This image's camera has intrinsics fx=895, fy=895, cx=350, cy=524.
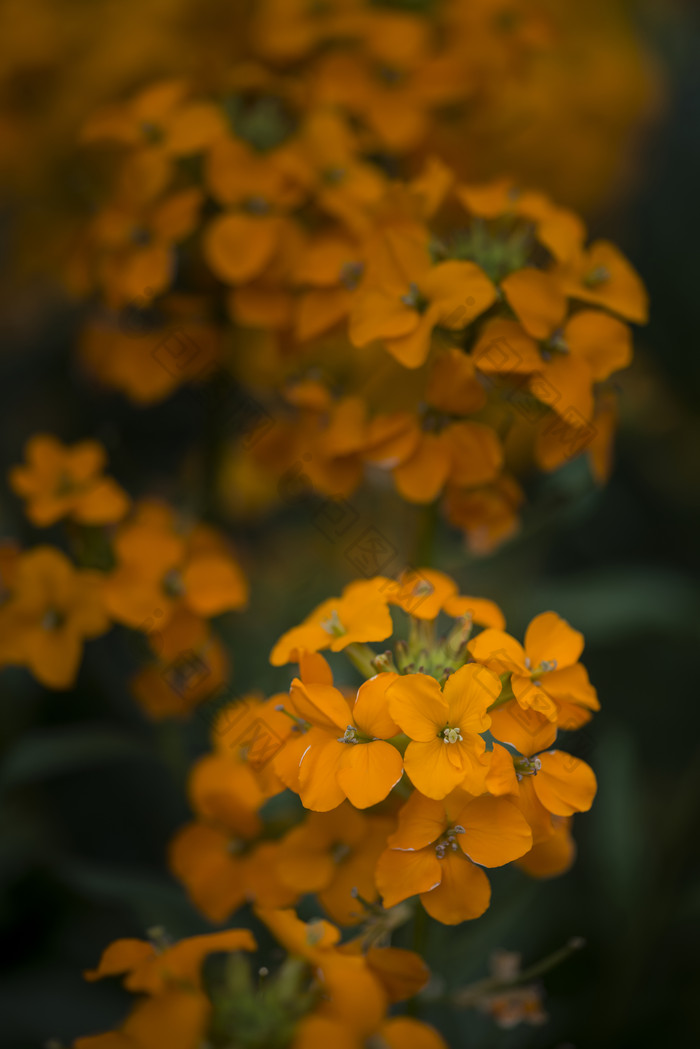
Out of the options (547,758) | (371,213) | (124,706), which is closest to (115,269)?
(371,213)

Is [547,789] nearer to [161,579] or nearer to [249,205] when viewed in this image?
[161,579]

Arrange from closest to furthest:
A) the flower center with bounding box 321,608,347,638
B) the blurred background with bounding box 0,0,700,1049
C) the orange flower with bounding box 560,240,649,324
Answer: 1. the flower center with bounding box 321,608,347,638
2. the orange flower with bounding box 560,240,649,324
3. the blurred background with bounding box 0,0,700,1049

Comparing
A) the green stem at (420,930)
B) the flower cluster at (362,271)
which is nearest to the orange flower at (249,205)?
the flower cluster at (362,271)

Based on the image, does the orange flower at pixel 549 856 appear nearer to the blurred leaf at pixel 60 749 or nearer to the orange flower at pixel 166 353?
the blurred leaf at pixel 60 749

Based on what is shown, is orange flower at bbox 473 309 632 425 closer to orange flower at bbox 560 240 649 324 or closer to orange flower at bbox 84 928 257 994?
orange flower at bbox 560 240 649 324

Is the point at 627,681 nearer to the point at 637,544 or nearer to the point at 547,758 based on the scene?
the point at 637,544

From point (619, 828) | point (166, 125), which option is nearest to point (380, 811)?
point (619, 828)

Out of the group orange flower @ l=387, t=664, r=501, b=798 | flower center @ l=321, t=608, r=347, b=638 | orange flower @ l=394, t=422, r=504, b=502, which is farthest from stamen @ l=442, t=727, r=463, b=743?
orange flower @ l=394, t=422, r=504, b=502
